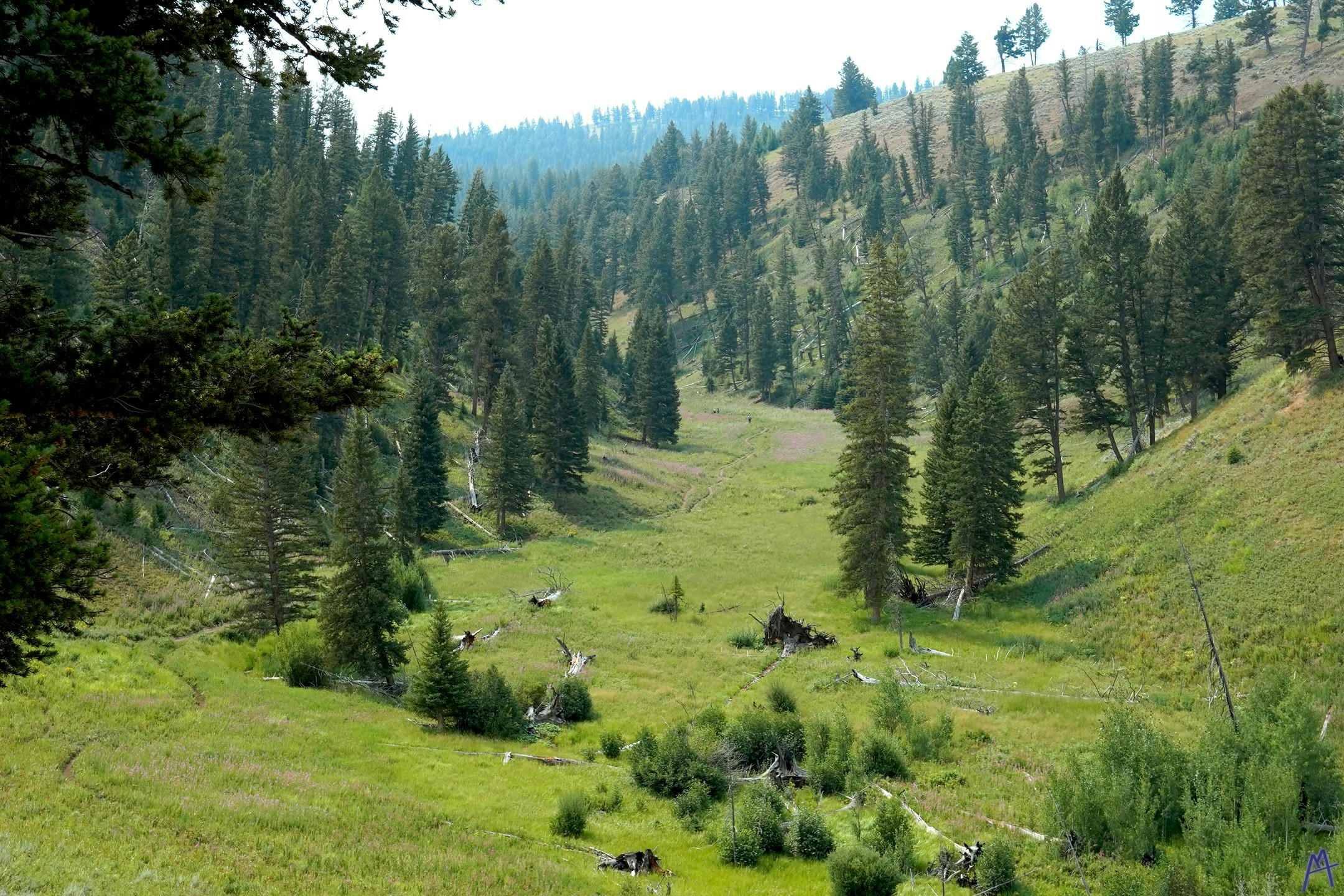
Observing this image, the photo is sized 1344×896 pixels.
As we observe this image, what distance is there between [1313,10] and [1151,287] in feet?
518

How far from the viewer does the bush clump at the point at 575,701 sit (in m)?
28.5

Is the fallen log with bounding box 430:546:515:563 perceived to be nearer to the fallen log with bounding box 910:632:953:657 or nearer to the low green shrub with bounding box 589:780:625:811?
the fallen log with bounding box 910:632:953:657

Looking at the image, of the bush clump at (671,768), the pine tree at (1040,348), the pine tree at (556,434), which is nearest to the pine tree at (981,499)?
the pine tree at (1040,348)

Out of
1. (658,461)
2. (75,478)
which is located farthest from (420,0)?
(658,461)

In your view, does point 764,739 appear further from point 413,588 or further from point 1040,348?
point 1040,348

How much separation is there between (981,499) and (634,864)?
30611 mm

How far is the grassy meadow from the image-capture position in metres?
15.1

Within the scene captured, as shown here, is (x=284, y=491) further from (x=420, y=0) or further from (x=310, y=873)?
(x=420, y=0)

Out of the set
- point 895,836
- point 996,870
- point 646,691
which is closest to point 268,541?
point 646,691

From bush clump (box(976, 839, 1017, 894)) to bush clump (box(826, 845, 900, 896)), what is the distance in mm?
1667

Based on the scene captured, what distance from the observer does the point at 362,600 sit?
29.8 meters

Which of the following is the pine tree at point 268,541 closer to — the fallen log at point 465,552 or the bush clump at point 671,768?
the fallen log at point 465,552

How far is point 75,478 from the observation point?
824 cm

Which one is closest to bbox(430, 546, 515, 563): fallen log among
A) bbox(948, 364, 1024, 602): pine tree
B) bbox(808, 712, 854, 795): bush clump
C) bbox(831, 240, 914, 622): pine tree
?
bbox(831, 240, 914, 622): pine tree
